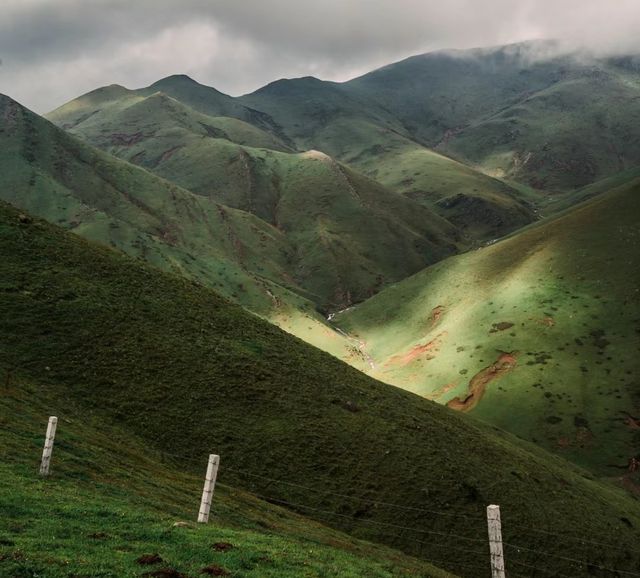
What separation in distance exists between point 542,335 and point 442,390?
27202 millimetres

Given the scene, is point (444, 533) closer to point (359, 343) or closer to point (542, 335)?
point (542, 335)

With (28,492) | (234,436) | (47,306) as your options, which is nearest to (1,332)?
(47,306)

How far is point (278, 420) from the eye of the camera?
48.0m

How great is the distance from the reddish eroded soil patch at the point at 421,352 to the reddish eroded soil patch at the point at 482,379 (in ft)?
53.9

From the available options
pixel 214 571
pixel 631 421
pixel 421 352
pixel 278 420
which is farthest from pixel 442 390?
pixel 214 571

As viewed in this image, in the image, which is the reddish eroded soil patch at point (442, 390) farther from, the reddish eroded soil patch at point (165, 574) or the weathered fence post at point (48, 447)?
the reddish eroded soil patch at point (165, 574)

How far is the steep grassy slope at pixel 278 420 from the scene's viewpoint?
4175cm

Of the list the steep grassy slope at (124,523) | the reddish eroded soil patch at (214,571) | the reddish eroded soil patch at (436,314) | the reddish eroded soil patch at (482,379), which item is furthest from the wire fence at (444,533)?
the reddish eroded soil patch at (436,314)

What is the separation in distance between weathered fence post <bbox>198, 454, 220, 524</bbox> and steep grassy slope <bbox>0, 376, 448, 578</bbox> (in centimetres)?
60

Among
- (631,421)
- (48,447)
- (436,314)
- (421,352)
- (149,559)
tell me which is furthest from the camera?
(436,314)

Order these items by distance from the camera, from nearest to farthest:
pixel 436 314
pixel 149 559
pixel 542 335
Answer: pixel 149 559, pixel 542 335, pixel 436 314

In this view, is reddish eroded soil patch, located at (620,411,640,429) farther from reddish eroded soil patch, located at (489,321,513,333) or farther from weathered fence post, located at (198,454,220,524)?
weathered fence post, located at (198,454,220,524)

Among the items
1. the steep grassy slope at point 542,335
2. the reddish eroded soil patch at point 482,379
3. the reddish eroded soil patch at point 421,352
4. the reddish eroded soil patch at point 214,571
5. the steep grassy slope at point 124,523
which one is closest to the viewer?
the steep grassy slope at point 124,523

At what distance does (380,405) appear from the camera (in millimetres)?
57375
